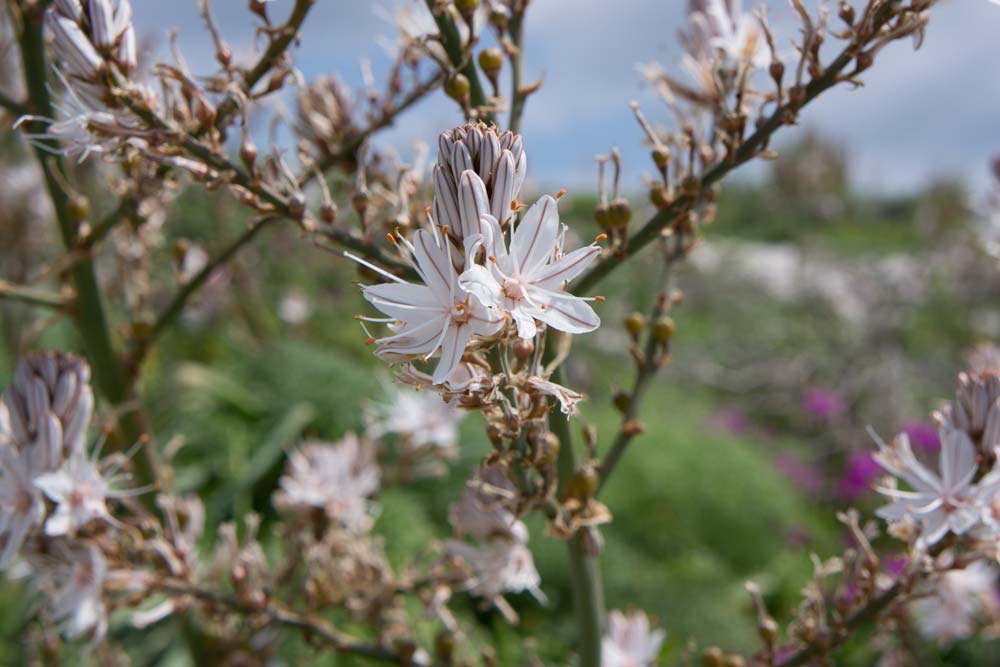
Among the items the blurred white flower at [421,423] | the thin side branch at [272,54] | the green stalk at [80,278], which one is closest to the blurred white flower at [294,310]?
the blurred white flower at [421,423]

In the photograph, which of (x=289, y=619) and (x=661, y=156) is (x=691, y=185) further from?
(x=289, y=619)

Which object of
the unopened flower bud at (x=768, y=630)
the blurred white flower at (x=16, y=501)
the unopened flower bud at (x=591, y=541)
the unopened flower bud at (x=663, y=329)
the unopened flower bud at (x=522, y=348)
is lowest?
the unopened flower bud at (x=768, y=630)

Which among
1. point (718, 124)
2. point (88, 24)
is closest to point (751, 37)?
point (718, 124)

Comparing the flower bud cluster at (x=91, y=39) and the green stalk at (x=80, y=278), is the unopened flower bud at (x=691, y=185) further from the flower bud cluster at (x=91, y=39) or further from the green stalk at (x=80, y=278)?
the green stalk at (x=80, y=278)

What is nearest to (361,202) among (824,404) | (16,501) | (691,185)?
(691,185)

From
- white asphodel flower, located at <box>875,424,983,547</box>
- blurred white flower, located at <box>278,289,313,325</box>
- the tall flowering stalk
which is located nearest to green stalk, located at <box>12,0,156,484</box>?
the tall flowering stalk

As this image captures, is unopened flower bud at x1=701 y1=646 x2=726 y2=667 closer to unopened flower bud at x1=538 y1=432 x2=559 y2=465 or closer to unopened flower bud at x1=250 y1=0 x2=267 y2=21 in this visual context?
unopened flower bud at x1=538 y1=432 x2=559 y2=465
